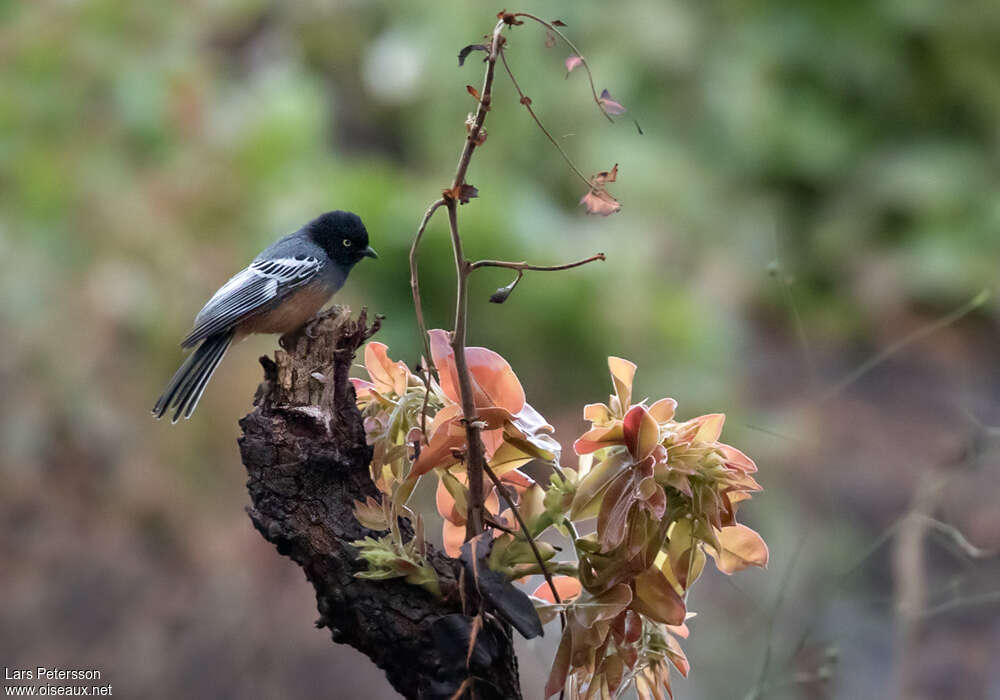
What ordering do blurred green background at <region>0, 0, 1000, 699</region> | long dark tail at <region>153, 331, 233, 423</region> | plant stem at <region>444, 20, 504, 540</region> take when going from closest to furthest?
plant stem at <region>444, 20, 504, 540</region>, long dark tail at <region>153, 331, 233, 423</region>, blurred green background at <region>0, 0, 1000, 699</region>

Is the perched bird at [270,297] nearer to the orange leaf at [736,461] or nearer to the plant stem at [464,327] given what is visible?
the plant stem at [464,327]

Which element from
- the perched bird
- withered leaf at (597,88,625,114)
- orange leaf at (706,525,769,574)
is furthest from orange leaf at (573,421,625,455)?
the perched bird

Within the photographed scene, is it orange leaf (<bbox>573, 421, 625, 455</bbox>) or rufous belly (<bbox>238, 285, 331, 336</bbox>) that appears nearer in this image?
orange leaf (<bbox>573, 421, 625, 455</bbox>)

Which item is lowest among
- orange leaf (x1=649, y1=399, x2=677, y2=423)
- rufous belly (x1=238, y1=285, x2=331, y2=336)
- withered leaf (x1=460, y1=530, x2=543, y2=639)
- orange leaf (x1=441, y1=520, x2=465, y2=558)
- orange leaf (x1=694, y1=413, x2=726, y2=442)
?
withered leaf (x1=460, y1=530, x2=543, y2=639)

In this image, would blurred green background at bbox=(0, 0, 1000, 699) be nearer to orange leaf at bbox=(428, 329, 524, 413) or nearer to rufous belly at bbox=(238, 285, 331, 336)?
rufous belly at bbox=(238, 285, 331, 336)

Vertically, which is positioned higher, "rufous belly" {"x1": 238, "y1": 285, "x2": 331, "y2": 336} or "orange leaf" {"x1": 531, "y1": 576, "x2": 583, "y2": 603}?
"rufous belly" {"x1": 238, "y1": 285, "x2": 331, "y2": 336}

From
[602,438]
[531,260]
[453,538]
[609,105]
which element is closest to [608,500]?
[602,438]

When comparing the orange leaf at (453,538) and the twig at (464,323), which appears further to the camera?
the orange leaf at (453,538)

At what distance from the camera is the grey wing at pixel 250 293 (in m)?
1.21

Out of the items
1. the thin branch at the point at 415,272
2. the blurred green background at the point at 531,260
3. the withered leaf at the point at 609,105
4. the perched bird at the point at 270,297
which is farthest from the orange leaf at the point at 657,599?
the blurred green background at the point at 531,260

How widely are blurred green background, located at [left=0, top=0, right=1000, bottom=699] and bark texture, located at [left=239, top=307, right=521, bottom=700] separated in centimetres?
125

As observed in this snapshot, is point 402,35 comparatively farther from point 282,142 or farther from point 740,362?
point 740,362

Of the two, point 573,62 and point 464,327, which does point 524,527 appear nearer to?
point 464,327

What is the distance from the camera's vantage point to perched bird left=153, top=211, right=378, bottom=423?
1.19 meters
